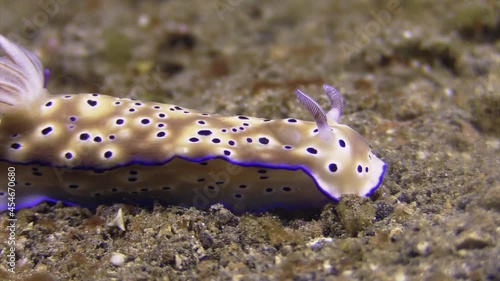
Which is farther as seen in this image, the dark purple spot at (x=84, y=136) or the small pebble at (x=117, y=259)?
the dark purple spot at (x=84, y=136)

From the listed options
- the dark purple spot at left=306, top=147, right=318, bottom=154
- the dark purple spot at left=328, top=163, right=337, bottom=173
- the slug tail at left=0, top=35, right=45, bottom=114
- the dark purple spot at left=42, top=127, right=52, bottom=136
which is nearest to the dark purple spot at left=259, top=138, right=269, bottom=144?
the dark purple spot at left=306, top=147, right=318, bottom=154

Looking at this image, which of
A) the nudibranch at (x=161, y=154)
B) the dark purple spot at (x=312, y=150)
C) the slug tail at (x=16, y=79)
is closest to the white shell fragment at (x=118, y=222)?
the nudibranch at (x=161, y=154)

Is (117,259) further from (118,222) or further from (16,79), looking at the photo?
(16,79)

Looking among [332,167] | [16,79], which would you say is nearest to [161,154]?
[332,167]

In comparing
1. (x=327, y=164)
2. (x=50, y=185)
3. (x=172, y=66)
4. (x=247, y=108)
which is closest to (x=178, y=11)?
(x=172, y=66)

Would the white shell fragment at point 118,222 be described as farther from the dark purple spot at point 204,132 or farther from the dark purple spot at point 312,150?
the dark purple spot at point 312,150

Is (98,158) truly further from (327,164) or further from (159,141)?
(327,164)

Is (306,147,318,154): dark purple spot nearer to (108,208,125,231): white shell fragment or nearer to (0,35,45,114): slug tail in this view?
(108,208,125,231): white shell fragment
